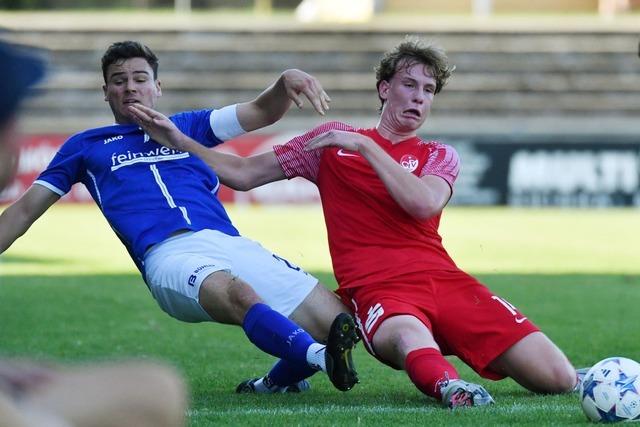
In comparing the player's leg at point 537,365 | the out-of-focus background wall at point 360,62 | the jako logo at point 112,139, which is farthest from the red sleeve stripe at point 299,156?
the out-of-focus background wall at point 360,62

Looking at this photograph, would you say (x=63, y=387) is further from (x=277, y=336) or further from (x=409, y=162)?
(x=409, y=162)

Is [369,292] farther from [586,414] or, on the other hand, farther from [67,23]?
[67,23]

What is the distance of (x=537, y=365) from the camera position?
6391mm

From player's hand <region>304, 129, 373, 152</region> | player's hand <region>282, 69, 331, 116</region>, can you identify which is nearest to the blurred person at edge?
player's hand <region>304, 129, 373, 152</region>

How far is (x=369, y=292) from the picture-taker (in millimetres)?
6516

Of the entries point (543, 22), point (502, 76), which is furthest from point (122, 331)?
point (543, 22)

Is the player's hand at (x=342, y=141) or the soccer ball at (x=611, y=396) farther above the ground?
the player's hand at (x=342, y=141)

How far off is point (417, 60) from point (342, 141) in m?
0.84

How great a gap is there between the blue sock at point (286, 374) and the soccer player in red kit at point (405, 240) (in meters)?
0.01

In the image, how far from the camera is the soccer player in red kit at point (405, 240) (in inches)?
249

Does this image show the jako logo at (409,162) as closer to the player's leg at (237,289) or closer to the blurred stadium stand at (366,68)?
the player's leg at (237,289)

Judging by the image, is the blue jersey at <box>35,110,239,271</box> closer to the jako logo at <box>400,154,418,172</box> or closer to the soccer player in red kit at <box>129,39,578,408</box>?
the soccer player in red kit at <box>129,39,578,408</box>

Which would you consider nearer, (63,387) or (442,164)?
(63,387)

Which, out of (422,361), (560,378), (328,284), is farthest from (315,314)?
Answer: (328,284)
